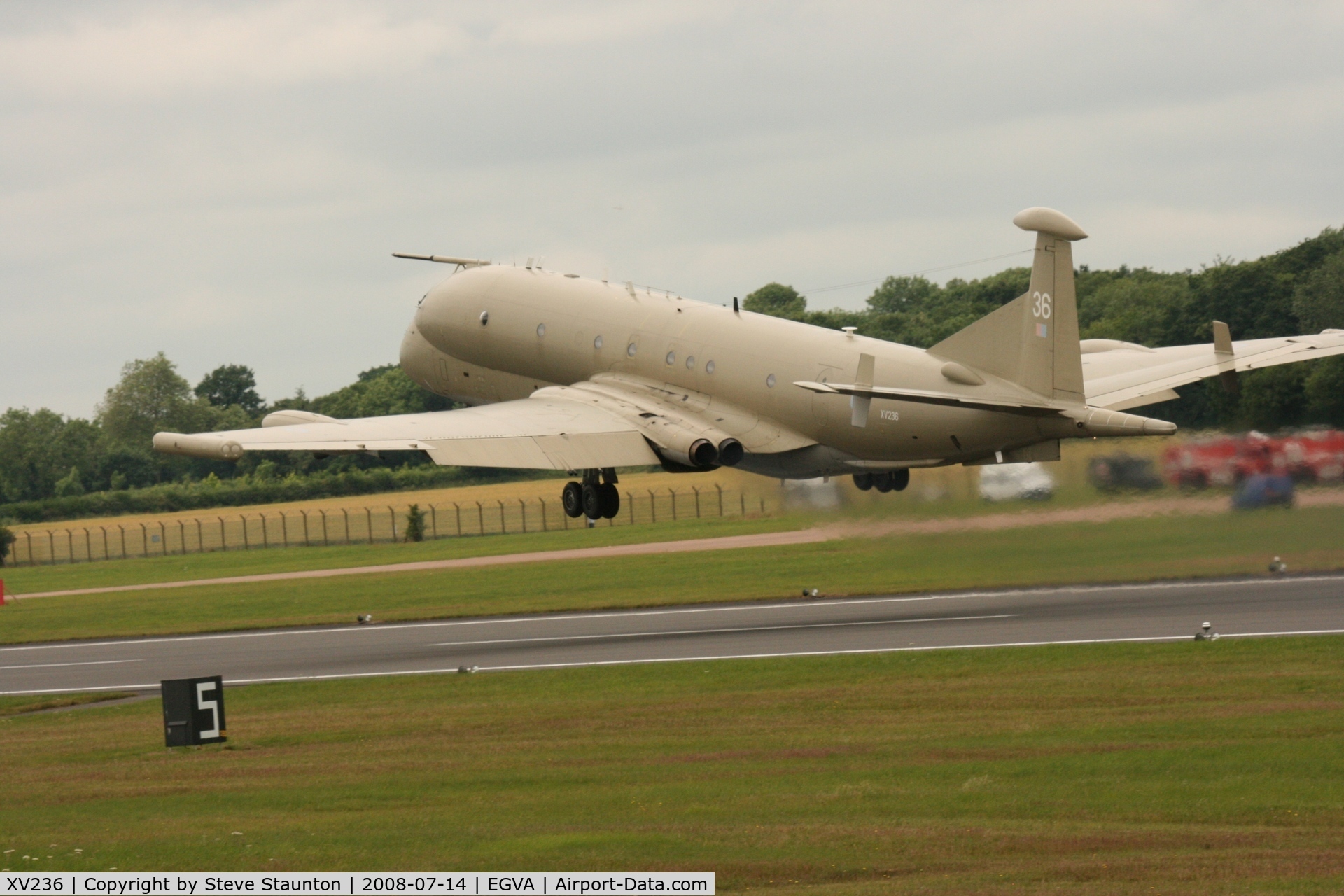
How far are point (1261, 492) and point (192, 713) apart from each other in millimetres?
21512

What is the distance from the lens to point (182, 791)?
24281 millimetres

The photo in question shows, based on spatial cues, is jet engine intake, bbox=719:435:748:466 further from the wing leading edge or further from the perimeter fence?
the perimeter fence

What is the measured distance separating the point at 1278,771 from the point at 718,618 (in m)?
24.3

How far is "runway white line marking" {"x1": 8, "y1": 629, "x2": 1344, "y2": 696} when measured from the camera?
32.4 metres

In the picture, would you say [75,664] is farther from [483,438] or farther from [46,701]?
[483,438]

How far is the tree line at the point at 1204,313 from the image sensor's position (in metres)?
37.5

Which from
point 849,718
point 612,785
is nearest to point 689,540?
point 849,718

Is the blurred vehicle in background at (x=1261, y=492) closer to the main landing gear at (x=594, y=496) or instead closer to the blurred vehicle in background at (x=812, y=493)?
the blurred vehicle in background at (x=812, y=493)

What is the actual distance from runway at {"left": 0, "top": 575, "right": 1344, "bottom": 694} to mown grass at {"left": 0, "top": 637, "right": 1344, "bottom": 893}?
266 cm

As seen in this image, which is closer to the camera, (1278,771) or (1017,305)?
(1278,771)

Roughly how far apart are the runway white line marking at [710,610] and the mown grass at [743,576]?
60cm

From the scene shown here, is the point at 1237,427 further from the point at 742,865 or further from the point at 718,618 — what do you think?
the point at 742,865

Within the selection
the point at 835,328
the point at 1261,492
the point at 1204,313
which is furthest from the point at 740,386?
the point at 835,328

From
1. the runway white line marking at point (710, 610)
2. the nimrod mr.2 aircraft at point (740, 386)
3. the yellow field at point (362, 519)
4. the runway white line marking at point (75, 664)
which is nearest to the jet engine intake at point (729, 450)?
the nimrod mr.2 aircraft at point (740, 386)
